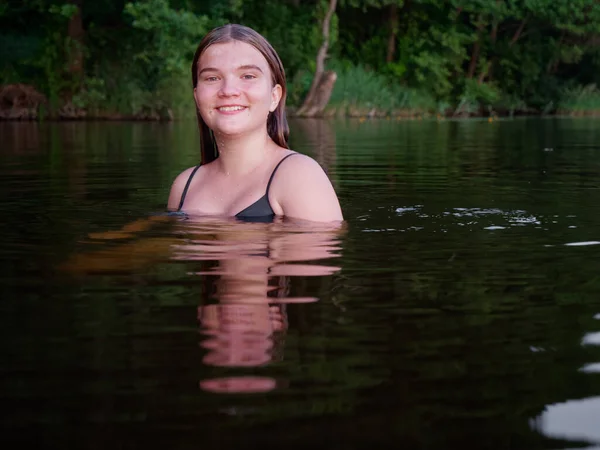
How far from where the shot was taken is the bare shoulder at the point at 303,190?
5758mm

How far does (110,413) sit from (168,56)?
26.3 metres

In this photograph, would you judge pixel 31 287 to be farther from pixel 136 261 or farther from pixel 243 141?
pixel 243 141

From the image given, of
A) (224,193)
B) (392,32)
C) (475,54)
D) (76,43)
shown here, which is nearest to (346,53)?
(392,32)

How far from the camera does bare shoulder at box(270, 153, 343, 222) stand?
5758mm

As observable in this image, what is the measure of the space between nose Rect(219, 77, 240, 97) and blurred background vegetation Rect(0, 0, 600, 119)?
2213 cm

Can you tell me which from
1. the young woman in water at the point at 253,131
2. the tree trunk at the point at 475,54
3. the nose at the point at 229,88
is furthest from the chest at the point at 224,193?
the tree trunk at the point at 475,54

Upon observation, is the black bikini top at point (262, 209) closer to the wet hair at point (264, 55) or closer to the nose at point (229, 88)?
the wet hair at point (264, 55)

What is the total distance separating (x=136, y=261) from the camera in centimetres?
498

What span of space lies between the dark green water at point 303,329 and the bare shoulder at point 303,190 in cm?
12

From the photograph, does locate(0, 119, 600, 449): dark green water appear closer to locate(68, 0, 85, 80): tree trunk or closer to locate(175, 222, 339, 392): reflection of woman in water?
locate(175, 222, 339, 392): reflection of woman in water

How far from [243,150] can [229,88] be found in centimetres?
40

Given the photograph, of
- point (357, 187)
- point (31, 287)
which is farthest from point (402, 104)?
point (31, 287)

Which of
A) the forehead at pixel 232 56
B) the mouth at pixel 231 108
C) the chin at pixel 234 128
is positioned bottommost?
the chin at pixel 234 128

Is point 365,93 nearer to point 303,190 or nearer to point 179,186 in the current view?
point 179,186
